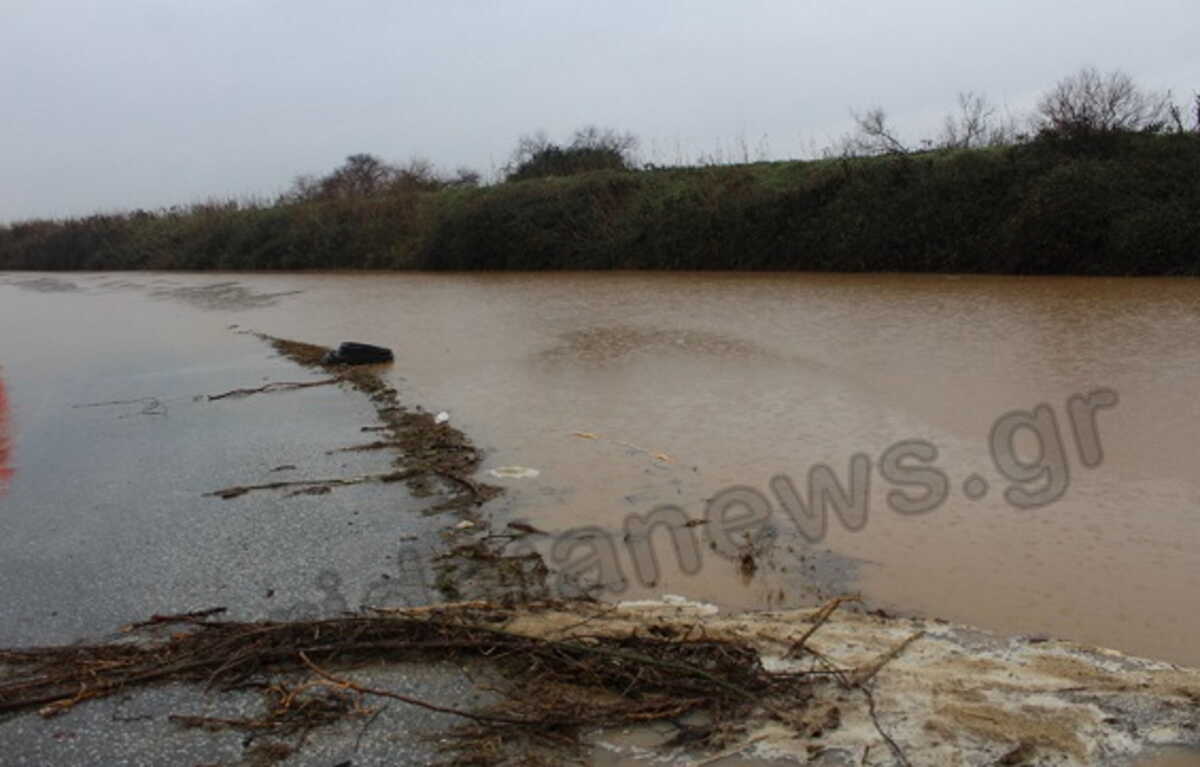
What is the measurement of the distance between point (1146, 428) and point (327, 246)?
29.7m

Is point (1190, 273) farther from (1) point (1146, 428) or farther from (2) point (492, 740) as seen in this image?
(2) point (492, 740)

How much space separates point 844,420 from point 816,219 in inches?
579

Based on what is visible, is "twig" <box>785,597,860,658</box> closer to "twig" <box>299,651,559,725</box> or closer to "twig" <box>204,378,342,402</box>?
"twig" <box>299,651,559,725</box>

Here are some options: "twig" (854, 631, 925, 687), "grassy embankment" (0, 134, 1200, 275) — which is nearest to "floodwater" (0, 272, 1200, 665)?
"twig" (854, 631, 925, 687)

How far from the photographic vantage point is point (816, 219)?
864 inches

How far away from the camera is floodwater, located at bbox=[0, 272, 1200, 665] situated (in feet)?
15.5

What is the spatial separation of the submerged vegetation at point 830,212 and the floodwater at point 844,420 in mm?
1178

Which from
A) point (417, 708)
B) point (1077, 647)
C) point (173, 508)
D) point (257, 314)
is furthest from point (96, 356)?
point (1077, 647)

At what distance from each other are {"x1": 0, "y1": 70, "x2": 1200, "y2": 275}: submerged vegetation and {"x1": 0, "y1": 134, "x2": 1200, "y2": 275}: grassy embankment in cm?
3

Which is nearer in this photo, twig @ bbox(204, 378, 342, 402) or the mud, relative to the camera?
the mud

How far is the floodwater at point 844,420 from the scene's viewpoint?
15.5ft

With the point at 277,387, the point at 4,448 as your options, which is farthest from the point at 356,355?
the point at 4,448

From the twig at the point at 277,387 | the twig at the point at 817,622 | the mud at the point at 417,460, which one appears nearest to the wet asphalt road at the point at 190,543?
the mud at the point at 417,460

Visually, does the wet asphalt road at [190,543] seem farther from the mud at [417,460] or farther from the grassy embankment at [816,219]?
the grassy embankment at [816,219]
